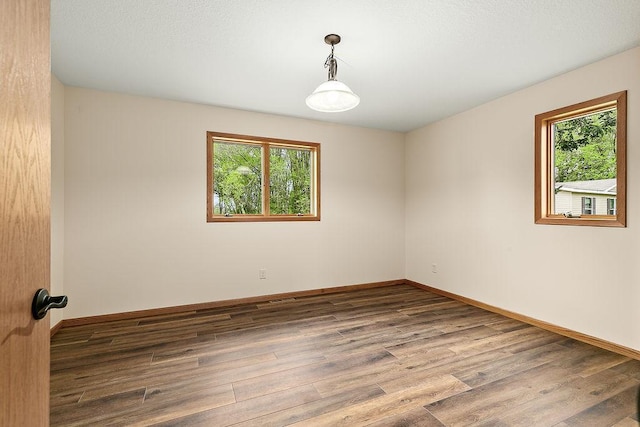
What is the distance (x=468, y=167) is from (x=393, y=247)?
67.0 inches

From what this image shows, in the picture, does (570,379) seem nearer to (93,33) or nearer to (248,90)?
(248,90)

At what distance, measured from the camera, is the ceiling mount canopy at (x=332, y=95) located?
2215 mm

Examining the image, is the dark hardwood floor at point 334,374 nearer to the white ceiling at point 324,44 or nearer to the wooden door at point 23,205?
the wooden door at point 23,205

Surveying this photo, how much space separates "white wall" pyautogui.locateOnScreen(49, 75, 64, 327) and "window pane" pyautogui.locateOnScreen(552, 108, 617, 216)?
4.95 m

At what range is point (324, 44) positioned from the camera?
2432 mm

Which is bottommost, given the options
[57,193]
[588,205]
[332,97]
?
[588,205]

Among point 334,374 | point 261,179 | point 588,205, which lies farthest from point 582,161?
point 261,179

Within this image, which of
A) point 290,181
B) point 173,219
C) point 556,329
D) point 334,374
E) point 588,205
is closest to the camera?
point 334,374

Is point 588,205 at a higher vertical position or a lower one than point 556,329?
higher

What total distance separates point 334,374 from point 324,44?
2.52m

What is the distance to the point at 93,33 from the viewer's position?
7.46 ft

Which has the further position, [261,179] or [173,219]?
[261,179]

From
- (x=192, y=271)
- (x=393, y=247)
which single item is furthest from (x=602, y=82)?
(x=192, y=271)

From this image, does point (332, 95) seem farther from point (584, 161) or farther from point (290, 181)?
point (584, 161)
